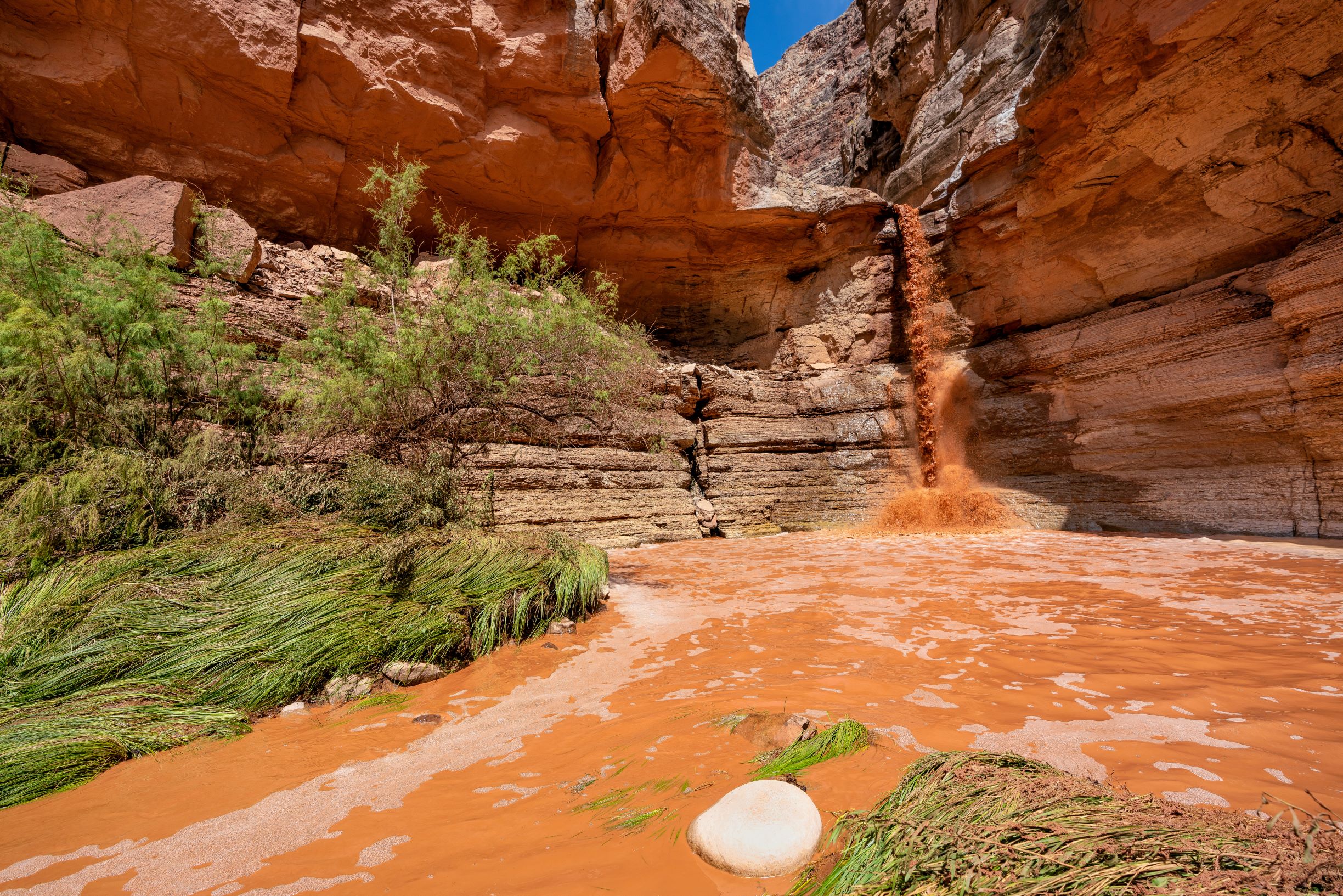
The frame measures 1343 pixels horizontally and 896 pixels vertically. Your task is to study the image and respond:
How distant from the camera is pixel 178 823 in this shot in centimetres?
186

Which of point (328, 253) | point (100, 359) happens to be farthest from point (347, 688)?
point (328, 253)

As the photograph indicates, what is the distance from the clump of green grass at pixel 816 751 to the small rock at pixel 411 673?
7.22ft

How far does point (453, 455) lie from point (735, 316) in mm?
12047

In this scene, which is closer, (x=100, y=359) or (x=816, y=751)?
(x=816, y=751)

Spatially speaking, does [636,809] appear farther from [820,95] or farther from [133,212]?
[820,95]

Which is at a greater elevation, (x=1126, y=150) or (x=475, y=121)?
(x=475, y=121)

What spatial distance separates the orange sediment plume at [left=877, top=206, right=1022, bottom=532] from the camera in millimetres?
11195

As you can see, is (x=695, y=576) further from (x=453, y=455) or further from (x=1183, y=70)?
(x=1183, y=70)

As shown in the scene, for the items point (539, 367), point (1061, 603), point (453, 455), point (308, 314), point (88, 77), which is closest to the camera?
point (1061, 603)

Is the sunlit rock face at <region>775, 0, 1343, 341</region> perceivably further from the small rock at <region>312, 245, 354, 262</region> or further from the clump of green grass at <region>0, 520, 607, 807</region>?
the small rock at <region>312, 245, 354, 262</region>

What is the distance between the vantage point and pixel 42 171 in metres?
9.16

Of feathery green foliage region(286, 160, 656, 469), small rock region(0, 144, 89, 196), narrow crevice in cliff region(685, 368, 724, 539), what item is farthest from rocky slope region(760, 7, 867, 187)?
small rock region(0, 144, 89, 196)

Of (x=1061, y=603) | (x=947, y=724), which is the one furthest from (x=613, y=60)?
(x=947, y=724)

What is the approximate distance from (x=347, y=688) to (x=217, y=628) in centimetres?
79
